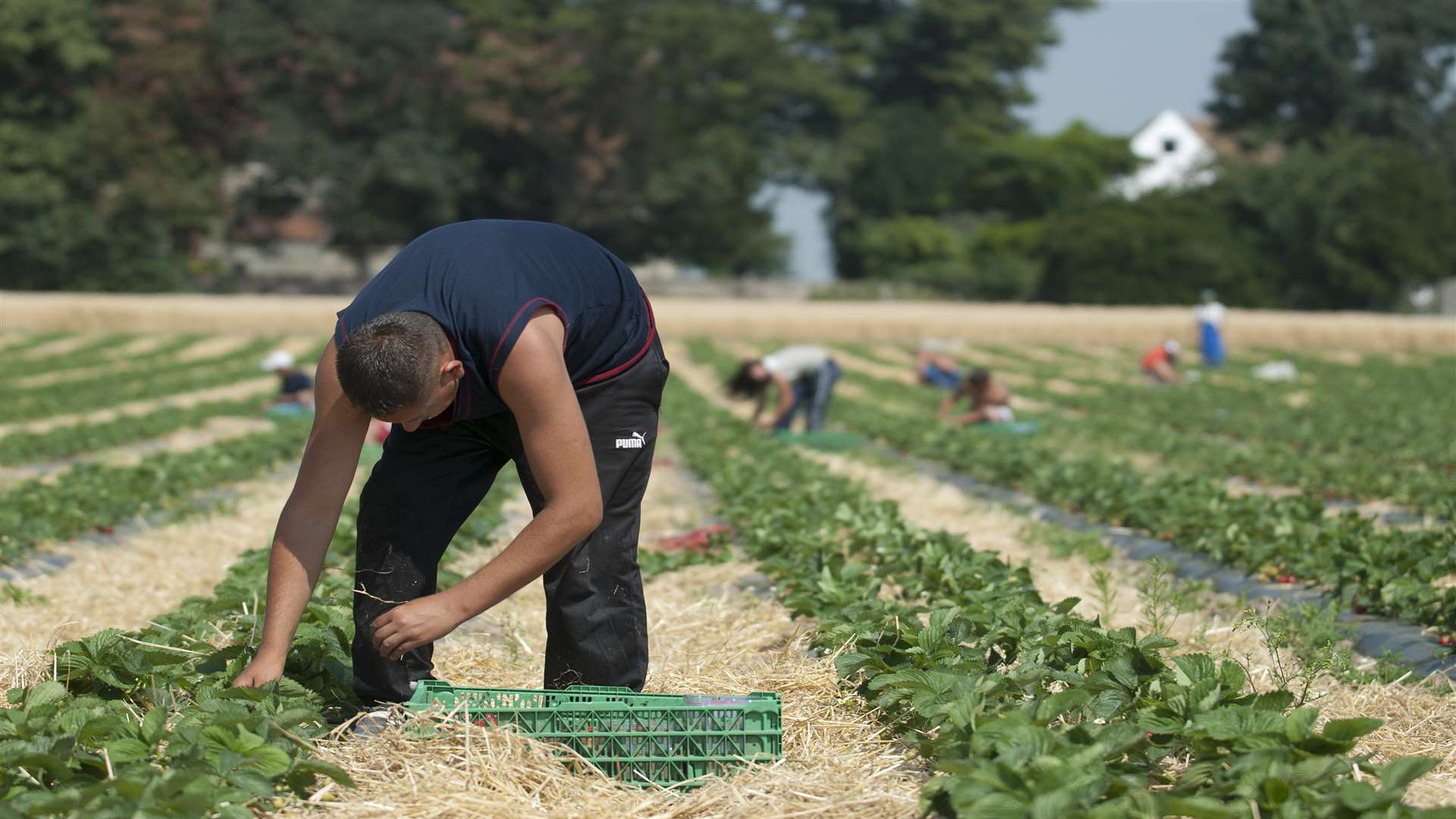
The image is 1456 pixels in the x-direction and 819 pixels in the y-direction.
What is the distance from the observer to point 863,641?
427cm

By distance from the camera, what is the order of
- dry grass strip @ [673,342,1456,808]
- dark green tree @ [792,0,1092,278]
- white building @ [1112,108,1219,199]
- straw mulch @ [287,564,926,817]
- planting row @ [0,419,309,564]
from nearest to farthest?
straw mulch @ [287,564,926,817] < dry grass strip @ [673,342,1456,808] < planting row @ [0,419,309,564] < dark green tree @ [792,0,1092,278] < white building @ [1112,108,1219,199]

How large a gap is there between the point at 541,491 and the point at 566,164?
48709 mm

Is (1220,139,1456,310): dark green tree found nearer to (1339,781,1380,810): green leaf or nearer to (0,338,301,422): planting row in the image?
(0,338,301,422): planting row

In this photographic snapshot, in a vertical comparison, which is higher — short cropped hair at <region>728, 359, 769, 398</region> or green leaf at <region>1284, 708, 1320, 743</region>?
green leaf at <region>1284, 708, 1320, 743</region>

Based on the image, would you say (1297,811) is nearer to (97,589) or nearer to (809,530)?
(809,530)

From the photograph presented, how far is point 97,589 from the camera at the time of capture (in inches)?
257

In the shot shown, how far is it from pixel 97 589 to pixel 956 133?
5803 centimetres

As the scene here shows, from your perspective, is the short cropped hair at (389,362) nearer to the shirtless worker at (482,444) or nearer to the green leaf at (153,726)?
the shirtless worker at (482,444)

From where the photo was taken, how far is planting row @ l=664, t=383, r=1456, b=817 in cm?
299

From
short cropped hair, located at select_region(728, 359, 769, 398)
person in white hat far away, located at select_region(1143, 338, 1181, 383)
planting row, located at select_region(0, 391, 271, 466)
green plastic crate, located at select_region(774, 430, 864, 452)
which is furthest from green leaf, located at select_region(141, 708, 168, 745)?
person in white hat far away, located at select_region(1143, 338, 1181, 383)

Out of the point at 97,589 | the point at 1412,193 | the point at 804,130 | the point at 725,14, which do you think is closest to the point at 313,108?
the point at 725,14

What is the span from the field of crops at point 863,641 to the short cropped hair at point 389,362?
2.75ft

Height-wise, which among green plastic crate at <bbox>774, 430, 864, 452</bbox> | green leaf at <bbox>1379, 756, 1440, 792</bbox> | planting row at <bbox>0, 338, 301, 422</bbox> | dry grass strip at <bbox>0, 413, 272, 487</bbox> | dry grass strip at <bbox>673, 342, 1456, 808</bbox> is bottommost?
planting row at <bbox>0, 338, 301, 422</bbox>

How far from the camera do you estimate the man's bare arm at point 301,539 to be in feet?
12.0
